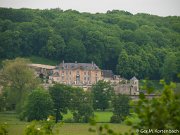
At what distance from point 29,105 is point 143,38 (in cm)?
6192

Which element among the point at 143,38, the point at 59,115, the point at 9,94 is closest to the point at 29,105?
the point at 59,115

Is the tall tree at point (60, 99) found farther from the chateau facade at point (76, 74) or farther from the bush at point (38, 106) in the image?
the chateau facade at point (76, 74)

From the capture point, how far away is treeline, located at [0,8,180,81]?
100250mm

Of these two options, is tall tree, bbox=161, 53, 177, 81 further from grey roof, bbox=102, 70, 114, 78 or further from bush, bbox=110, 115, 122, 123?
bush, bbox=110, 115, 122, 123

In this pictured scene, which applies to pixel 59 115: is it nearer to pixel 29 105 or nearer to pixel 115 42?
pixel 29 105

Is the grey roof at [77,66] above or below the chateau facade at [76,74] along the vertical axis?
above

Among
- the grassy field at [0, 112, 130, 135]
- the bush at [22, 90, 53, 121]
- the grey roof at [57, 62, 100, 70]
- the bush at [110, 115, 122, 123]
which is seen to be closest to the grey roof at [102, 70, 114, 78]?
the grey roof at [57, 62, 100, 70]

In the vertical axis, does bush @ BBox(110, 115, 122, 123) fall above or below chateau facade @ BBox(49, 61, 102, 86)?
below

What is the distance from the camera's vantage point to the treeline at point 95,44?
329 feet

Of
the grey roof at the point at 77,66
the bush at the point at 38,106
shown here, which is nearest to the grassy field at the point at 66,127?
the bush at the point at 38,106

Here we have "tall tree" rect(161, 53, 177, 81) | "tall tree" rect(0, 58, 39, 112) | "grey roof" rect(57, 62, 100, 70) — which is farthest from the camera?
"tall tree" rect(161, 53, 177, 81)

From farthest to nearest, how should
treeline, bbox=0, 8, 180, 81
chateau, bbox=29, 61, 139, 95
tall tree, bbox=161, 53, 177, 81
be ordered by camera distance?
treeline, bbox=0, 8, 180, 81
tall tree, bbox=161, 53, 177, 81
chateau, bbox=29, 61, 139, 95

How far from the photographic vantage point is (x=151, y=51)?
364ft

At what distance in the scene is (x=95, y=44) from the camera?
356 feet
